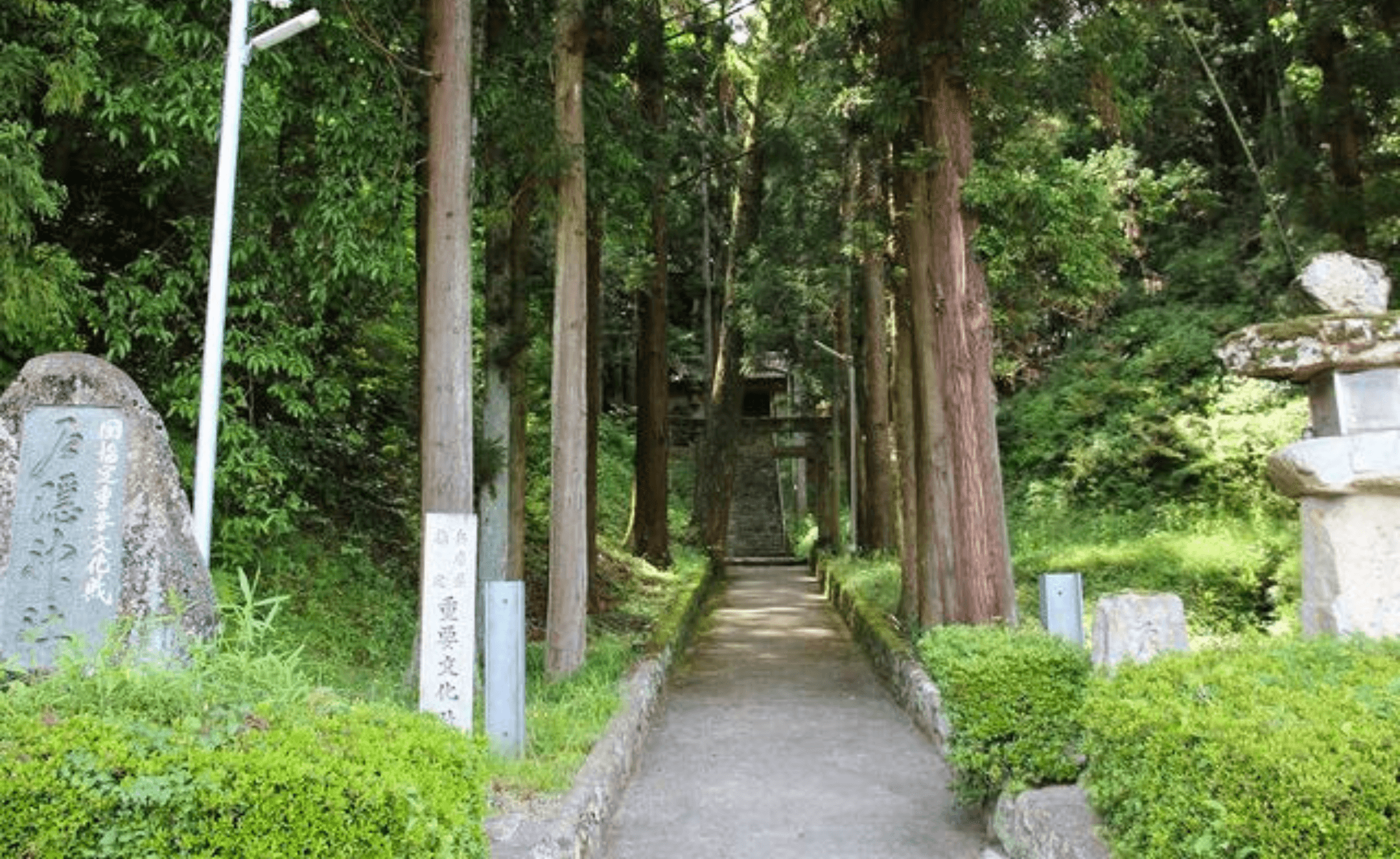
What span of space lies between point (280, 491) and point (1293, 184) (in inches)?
597

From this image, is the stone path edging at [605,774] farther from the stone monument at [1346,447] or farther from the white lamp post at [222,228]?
the stone monument at [1346,447]

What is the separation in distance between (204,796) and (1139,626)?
16.7 feet

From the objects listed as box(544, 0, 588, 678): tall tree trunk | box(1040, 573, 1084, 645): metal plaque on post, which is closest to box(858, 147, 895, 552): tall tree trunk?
box(544, 0, 588, 678): tall tree trunk

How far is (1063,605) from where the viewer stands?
822 cm

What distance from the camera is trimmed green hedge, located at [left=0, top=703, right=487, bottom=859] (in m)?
3.51

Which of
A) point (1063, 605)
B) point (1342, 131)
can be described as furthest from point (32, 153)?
point (1342, 131)

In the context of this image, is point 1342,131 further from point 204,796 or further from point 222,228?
point 204,796

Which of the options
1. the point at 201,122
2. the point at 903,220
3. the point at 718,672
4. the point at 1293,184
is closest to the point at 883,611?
the point at 718,672

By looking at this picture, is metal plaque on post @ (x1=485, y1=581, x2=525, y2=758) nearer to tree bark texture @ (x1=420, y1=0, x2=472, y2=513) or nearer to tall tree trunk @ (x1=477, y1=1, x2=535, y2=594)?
tree bark texture @ (x1=420, y1=0, x2=472, y2=513)

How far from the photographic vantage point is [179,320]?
10.8m

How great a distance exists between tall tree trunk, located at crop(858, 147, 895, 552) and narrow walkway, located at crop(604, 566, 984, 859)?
21.0 ft

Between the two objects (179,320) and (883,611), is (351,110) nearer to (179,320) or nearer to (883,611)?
(179,320)

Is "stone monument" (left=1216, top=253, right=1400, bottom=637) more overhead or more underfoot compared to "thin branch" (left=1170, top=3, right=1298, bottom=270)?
more underfoot

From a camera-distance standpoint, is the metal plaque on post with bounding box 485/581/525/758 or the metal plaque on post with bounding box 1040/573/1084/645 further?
the metal plaque on post with bounding box 1040/573/1084/645
